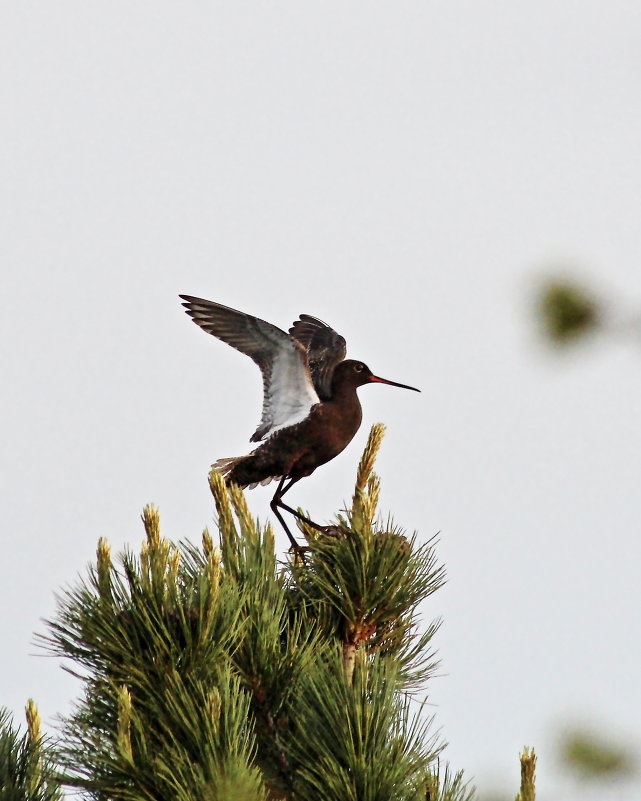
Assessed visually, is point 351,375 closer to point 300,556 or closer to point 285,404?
point 285,404

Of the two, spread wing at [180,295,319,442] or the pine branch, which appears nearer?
the pine branch

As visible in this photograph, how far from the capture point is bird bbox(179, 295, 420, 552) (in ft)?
22.1

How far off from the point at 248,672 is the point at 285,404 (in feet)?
10.1

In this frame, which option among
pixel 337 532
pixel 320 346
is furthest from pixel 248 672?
pixel 320 346

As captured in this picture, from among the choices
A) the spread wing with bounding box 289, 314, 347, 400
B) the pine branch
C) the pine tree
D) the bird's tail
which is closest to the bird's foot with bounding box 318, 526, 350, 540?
the pine tree

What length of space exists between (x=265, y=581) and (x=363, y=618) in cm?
44

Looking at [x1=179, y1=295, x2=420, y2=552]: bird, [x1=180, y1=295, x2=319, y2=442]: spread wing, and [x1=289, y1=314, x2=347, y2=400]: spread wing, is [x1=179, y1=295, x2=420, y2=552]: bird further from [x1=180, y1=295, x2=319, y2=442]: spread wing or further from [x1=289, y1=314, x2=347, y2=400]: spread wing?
[x1=289, y1=314, x2=347, y2=400]: spread wing

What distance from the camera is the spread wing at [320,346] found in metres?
7.64

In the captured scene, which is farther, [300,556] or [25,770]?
[300,556]

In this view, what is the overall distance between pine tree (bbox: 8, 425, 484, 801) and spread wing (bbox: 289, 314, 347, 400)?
9.92 feet

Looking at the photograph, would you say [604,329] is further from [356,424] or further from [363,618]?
[356,424]

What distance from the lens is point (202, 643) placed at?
3.83 metres

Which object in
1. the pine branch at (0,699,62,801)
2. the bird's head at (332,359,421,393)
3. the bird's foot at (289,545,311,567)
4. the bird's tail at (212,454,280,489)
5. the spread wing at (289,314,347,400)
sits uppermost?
the spread wing at (289,314,347,400)

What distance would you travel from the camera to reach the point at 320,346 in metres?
7.95
